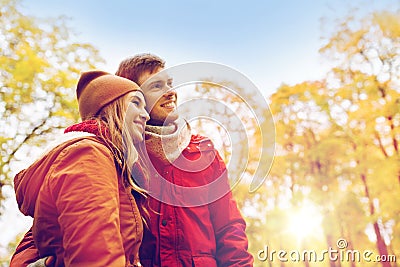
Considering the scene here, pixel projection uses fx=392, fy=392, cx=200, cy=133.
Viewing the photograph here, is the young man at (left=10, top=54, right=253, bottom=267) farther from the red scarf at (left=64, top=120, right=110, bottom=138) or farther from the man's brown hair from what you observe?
the red scarf at (left=64, top=120, right=110, bottom=138)

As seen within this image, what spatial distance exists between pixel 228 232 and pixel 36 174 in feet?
3.28

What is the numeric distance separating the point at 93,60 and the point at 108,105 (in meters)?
8.57

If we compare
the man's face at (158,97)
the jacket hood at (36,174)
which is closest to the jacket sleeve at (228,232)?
the man's face at (158,97)

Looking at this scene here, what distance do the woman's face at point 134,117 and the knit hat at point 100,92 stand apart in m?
0.03

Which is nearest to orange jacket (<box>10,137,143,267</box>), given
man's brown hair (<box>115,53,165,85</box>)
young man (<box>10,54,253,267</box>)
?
young man (<box>10,54,253,267</box>)

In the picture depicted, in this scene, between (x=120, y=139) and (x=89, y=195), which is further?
(x=120, y=139)

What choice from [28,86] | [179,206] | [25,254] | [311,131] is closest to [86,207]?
[25,254]

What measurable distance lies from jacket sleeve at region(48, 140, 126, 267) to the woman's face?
342mm

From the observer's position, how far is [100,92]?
1668 mm

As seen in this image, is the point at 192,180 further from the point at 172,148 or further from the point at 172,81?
the point at 172,81

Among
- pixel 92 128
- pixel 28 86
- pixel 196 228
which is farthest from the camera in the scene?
pixel 28 86

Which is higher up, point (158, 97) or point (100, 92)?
point (158, 97)

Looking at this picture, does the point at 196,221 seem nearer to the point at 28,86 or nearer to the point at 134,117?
the point at 134,117

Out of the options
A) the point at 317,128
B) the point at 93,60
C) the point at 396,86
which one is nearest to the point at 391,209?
the point at 396,86
